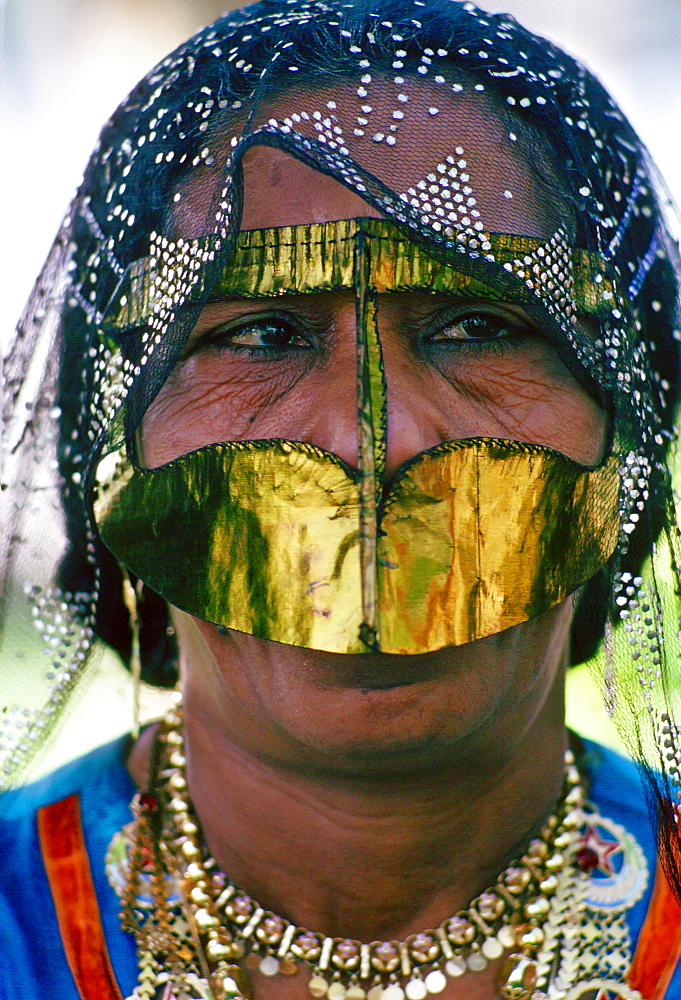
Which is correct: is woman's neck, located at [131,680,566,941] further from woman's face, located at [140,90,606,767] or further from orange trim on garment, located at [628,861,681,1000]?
orange trim on garment, located at [628,861,681,1000]

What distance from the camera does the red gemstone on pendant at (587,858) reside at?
70.2 inches

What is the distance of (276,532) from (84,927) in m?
0.89

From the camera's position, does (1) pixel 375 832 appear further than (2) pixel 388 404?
Yes

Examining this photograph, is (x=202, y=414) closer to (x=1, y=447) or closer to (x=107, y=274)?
(x=107, y=274)

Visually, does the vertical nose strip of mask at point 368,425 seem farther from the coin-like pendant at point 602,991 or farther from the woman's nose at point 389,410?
the coin-like pendant at point 602,991

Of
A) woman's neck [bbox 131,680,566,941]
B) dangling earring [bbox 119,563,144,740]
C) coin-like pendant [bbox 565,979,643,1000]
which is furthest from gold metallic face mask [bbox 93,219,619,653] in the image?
coin-like pendant [bbox 565,979,643,1000]

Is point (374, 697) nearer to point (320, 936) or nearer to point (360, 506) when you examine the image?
point (360, 506)

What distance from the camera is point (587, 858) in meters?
1.79

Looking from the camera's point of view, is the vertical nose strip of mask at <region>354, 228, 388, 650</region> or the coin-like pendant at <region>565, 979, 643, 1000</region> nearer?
the vertical nose strip of mask at <region>354, 228, 388, 650</region>

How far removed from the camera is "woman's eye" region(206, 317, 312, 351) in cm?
152

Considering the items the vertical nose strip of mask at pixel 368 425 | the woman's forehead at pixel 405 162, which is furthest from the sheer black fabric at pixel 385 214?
the vertical nose strip of mask at pixel 368 425

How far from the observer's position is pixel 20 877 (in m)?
1.80

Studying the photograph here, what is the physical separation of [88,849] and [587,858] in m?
0.96

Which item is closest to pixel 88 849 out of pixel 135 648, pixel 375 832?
pixel 135 648
